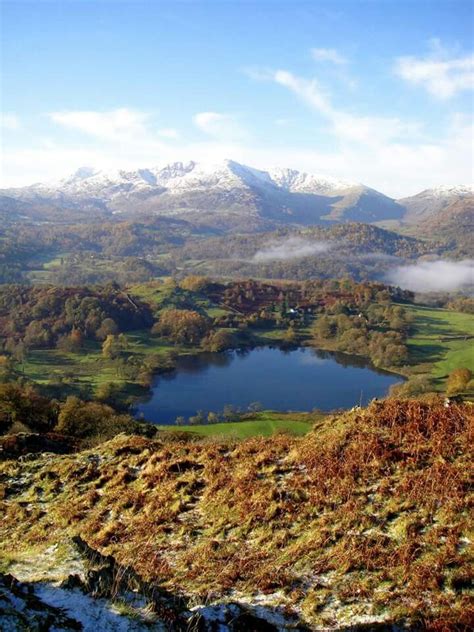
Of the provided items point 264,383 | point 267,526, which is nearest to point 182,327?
point 264,383

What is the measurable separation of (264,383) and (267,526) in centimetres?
10914

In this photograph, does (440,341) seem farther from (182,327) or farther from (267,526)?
(267,526)

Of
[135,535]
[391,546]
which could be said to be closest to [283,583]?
[391,546]

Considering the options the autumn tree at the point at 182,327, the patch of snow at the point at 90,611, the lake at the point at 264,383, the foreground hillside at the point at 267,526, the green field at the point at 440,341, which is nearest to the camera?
the patch of snow at the point at 90,611

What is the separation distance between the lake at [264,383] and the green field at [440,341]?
11.6 m

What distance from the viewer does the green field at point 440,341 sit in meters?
123

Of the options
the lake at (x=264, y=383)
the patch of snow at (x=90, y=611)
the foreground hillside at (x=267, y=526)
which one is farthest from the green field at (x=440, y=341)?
the patch of snow at (x=90, y=611)

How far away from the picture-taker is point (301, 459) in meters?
14.5

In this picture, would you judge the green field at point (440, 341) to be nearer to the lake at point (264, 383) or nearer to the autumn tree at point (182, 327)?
the lake at point (264, 383)

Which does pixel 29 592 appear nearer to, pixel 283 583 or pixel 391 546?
pixel 283 583

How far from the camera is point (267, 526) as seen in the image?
38.7 feet

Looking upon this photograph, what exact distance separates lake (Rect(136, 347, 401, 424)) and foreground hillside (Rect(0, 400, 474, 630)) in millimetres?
79046

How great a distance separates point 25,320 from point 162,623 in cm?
15955

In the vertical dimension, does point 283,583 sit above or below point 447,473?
below
